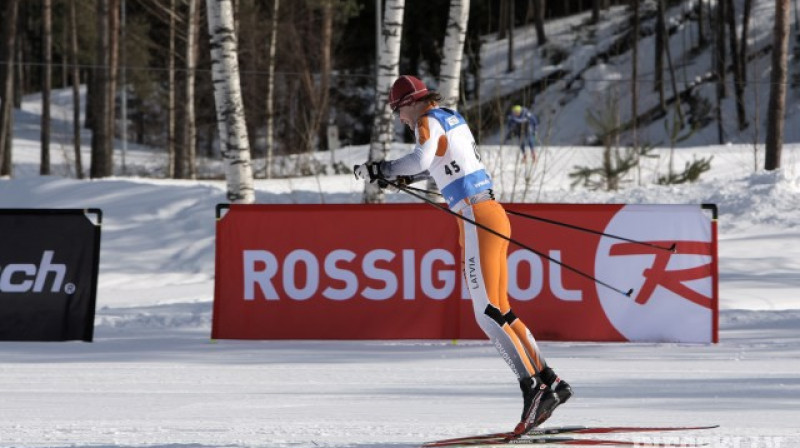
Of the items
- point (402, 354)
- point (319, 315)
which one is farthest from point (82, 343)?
point (402, 354)

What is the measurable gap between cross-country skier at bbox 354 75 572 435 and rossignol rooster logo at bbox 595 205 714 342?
3.94 meters

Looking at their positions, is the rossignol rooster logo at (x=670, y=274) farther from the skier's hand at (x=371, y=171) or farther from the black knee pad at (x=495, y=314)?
the skier's hand at (x=371, y=171)

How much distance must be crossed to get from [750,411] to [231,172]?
983 cm

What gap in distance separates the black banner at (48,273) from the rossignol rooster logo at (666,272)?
4.41m

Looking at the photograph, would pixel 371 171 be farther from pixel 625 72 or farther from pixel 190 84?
pixel 625 72

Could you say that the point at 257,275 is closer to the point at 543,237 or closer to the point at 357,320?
the point at 357,320

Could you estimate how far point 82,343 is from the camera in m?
10.8

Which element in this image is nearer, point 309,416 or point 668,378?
point 309,416

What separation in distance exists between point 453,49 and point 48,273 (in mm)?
7788

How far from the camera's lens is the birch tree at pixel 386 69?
1631 centimetres

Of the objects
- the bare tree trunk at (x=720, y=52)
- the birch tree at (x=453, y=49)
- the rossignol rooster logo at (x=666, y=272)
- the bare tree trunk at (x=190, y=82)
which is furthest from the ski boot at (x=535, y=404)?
the bare tree trunk at (x=720, y=52)

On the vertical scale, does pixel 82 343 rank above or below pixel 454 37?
below

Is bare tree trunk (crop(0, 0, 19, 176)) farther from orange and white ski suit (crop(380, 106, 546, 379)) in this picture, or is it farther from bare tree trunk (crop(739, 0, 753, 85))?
orange and white ski suit (crop(380, 106, 546, 379))

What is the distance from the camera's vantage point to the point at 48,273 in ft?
35.3
